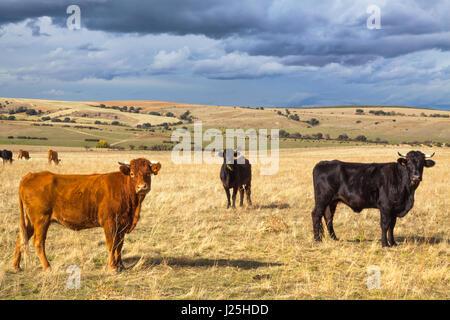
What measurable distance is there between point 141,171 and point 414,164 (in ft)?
19.7

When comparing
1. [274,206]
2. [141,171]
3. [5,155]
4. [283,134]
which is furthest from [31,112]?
[141,171]

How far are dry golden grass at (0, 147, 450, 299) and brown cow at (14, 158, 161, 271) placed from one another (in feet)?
1.65

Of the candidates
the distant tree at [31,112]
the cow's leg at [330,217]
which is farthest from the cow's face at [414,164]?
the distant tree at [31,112]

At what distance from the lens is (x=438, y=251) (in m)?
8.95

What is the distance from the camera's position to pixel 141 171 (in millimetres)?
7250

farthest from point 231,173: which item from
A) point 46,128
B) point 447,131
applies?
point 447,131

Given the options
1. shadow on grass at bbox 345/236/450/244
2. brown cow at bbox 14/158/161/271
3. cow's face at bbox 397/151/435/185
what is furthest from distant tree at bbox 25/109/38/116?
cow's face at bbox 397/151/435/185

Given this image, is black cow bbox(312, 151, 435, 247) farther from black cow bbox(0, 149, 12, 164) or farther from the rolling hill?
the rolling hill

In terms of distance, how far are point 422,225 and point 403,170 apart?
9.72ft

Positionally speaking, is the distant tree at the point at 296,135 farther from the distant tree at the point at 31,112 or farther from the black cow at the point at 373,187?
the black cow at the point at 373,187

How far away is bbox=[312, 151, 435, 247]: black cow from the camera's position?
9.65m

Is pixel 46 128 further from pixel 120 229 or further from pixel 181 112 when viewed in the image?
pixel 120 229

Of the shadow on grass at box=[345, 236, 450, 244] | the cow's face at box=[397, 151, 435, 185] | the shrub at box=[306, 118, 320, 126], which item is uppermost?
the shrub at box=[306, 118, 320, 126]
